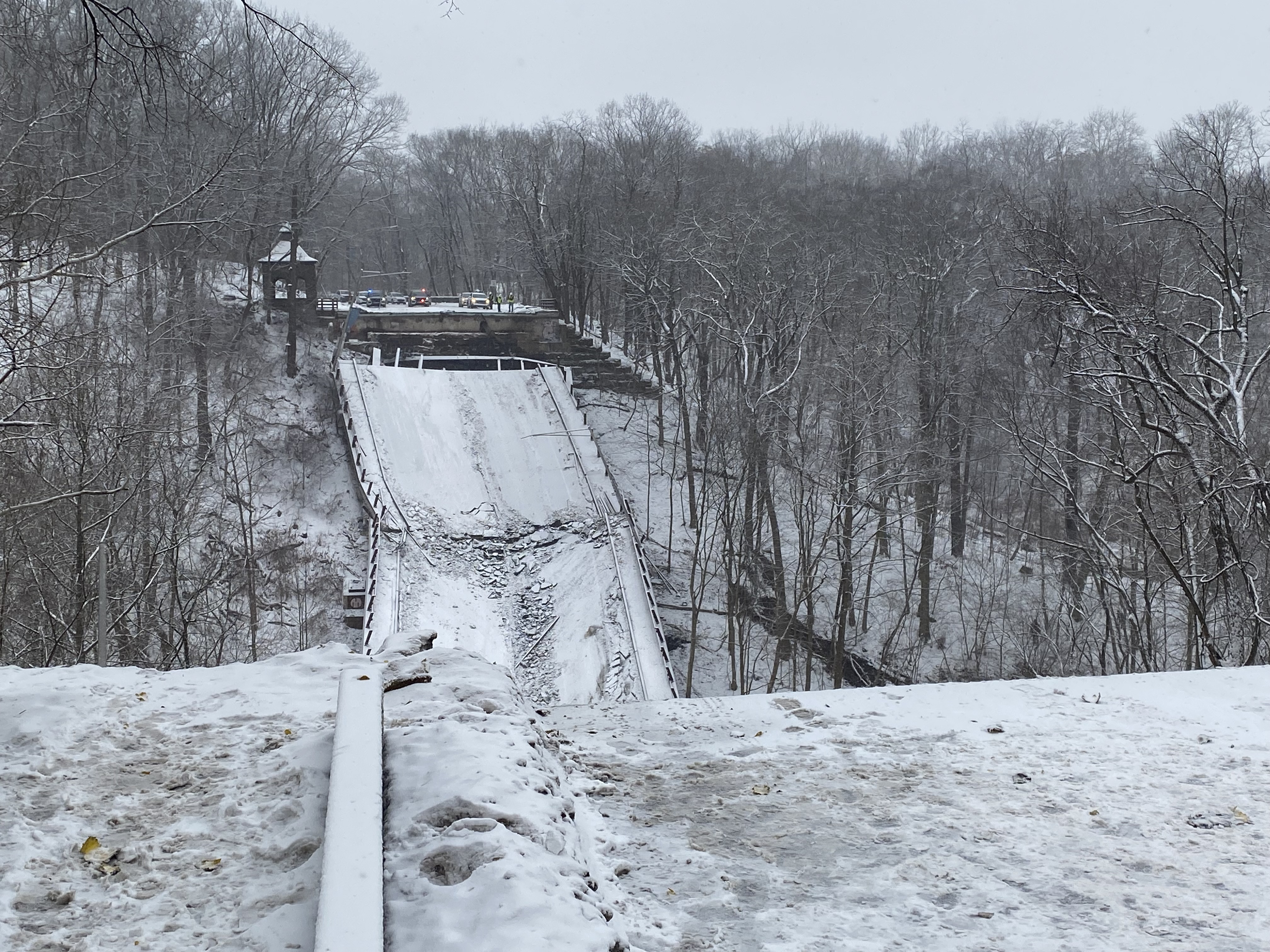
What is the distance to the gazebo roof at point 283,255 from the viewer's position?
3412cm

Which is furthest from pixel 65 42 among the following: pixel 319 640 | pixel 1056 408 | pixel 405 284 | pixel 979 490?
pixel 405 284

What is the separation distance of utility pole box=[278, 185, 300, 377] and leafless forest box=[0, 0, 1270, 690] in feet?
1.44

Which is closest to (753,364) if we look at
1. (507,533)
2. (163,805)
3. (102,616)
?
(507,533)

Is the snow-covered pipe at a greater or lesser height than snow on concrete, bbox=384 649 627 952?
greater

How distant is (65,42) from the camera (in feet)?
27.5

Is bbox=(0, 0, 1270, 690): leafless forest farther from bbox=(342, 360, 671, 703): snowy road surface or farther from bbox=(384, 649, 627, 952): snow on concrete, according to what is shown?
bbox=(384, 649, 627, 952): snow on concrete

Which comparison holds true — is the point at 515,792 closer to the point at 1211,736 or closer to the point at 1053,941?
the point at 1053,941

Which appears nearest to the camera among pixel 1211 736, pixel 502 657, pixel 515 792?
pixel 515 792

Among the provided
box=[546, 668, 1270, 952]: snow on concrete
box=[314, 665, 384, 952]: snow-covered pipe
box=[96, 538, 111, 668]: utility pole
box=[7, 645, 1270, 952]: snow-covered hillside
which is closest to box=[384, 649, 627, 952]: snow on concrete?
box=[7, 645, 1270, 952]: snow-covered hillside

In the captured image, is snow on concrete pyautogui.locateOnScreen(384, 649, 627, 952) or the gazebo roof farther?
the gazebo roof

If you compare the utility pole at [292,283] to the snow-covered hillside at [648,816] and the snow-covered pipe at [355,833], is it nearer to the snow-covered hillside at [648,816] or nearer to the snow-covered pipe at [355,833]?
the snow-covered hillside at [648,816]

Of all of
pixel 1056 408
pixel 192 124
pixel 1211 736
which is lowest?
pixel 1211 736

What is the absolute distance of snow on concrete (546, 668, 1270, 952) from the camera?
3537 millimetres

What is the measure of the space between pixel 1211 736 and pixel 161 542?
17.7 m
